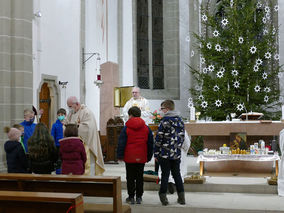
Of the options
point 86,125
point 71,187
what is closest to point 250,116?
point 86,125

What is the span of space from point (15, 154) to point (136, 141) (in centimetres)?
173

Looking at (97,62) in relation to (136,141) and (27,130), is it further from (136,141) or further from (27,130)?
(136,141)

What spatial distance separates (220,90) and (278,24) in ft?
10.9

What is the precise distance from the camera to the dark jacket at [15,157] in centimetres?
614

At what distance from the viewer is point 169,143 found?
249 inches

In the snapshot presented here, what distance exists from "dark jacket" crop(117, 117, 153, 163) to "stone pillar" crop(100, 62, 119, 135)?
23.3 feet

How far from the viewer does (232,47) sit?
1351cm

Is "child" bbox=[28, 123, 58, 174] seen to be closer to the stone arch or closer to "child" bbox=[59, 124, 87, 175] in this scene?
"child" bbox=[59, 124, 87, 175]

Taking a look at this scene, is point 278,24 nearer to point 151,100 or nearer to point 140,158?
point 151,100

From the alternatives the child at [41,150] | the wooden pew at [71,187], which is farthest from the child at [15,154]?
the wooden pew at [71,187]

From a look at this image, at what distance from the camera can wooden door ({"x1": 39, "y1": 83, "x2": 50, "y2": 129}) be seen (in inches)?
484

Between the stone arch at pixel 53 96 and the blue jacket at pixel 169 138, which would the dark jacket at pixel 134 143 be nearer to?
the blue jacket at pixel 169 138


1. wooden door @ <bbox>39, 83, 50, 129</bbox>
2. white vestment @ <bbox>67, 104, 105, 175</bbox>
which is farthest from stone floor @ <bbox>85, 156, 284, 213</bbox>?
wooden door @ <bbox>39, 83, 50, 129</bbox>

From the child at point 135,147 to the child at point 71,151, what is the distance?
60 centimetres
